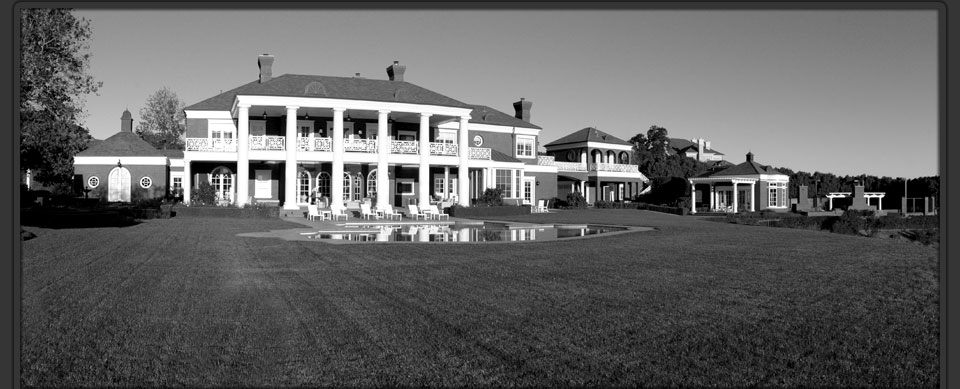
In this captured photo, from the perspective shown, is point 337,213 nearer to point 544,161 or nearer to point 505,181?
point 505,181

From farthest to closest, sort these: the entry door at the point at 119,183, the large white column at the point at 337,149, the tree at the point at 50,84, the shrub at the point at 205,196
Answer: the entry door at the point at 119,183, the large white column at the point at 337,149, the shrub at the point at 205,196, the tree at the point at 50,84

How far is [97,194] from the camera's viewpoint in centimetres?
4297

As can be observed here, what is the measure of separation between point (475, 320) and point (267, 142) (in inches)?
1268

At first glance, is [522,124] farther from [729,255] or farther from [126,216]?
[729,255]

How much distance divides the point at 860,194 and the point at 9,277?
213 ft

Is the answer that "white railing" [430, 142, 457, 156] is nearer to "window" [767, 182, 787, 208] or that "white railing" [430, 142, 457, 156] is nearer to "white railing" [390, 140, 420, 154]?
"white railing" [390, 140, 420, 154]

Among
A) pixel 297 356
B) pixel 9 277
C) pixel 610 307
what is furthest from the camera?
pixel 610 307

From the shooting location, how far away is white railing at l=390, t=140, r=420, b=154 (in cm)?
3953

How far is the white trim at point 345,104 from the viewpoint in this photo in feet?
115

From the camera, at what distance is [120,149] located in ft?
144

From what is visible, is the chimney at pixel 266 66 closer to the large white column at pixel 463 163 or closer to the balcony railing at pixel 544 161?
the large white column at pixel 463 163

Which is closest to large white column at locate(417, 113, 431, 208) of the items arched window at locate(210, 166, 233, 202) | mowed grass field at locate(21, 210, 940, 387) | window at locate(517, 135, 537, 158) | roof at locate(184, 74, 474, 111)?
roof at locate(184, 74, 474, 111)

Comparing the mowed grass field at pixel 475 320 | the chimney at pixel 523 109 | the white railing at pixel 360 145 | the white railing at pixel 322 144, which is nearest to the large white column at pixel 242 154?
the white railing at pixel 322 144

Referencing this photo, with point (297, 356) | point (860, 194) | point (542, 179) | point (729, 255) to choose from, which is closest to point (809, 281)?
point (729, 255)
